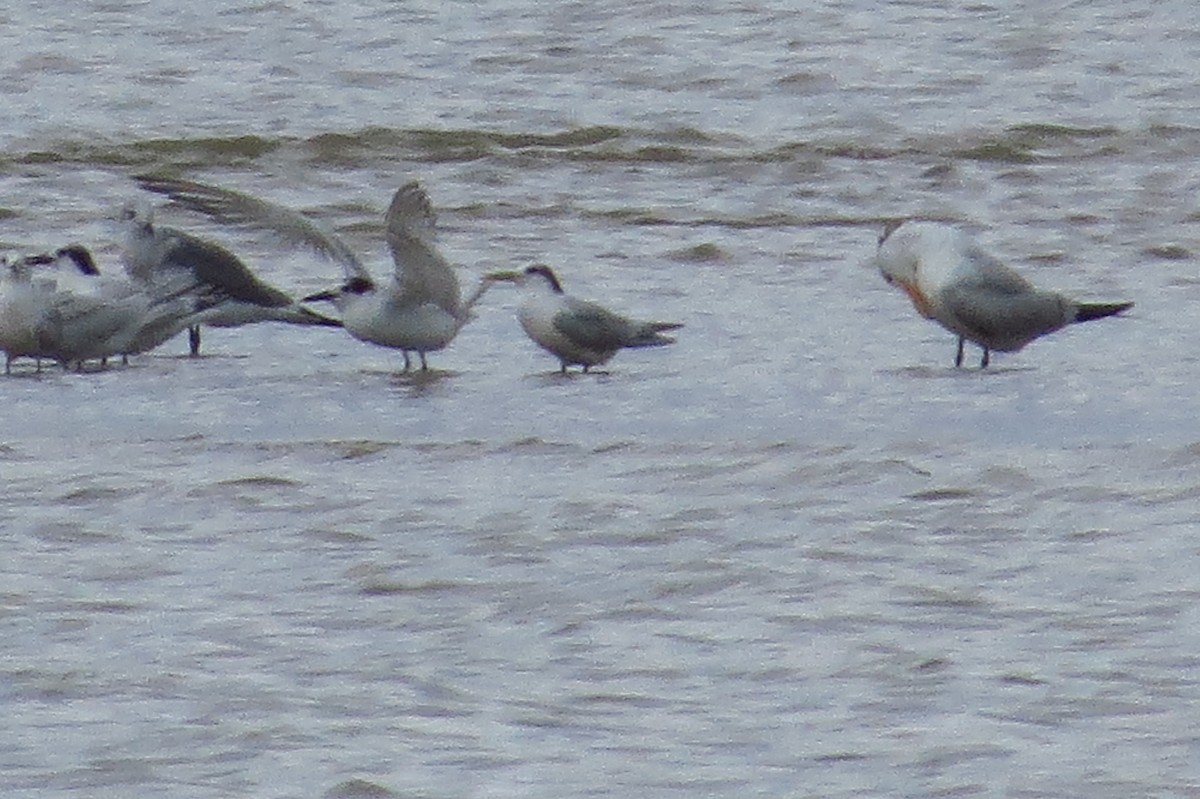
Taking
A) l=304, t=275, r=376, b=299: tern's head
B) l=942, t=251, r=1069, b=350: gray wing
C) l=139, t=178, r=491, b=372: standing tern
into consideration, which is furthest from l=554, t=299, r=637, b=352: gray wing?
l=942, t=251, r=1069, b=350: gray wing

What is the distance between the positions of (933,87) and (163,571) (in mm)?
8393

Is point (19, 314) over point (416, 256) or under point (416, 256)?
under

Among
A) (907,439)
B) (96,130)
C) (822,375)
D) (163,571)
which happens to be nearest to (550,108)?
(96,130)

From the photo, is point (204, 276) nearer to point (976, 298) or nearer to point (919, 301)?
point (919, 301)

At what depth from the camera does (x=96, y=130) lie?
492 inches

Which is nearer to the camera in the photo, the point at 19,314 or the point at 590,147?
the point at 19,314

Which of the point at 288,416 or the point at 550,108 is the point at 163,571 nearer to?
the point at 288,416

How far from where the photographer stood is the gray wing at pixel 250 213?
878cm

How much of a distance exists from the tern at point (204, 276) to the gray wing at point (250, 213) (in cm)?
10

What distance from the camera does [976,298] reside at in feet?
25.9

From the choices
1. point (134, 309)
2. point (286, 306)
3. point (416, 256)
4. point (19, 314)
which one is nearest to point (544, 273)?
point (416, 256)

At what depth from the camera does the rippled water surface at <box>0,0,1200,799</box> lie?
14.5 ft

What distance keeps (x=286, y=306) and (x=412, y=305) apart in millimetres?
682

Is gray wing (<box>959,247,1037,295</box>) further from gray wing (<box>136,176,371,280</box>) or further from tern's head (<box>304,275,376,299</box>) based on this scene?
gray wing (<box>136,176,371,280</box>)
